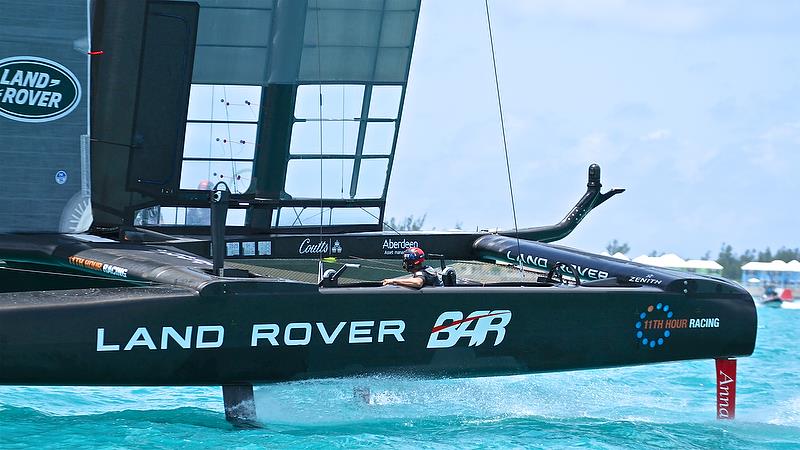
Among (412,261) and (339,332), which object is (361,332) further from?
(412,261)

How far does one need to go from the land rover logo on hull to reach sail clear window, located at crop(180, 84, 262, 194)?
133 cm

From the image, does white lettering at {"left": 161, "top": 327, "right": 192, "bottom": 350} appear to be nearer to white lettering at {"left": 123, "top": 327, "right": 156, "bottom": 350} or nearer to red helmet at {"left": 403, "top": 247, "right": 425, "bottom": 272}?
white lettering at {"left": 123, "top": 327, "right": 156, "bottom": 350}

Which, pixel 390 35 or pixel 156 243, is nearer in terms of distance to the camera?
pixel 156 243

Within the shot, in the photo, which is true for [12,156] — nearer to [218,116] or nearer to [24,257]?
[24,257]

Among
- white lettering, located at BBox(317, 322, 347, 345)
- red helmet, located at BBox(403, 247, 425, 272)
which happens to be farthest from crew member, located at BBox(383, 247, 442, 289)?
white lettering, located at BBox(317, 322, 347, 345)

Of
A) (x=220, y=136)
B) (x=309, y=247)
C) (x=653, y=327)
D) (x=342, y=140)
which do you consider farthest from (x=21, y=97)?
(x=653, y=327)

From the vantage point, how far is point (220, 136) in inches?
309

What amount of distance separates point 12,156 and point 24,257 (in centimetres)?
56

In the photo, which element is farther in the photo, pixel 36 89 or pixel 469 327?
pixel 36 89

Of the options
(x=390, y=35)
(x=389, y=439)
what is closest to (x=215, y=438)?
(x=389, y=439)

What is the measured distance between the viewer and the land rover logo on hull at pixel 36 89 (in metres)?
6.32

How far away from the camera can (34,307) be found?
17.0 ft

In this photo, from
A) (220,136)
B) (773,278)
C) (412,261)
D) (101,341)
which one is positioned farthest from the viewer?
(773,278)

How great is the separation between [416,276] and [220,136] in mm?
2408
